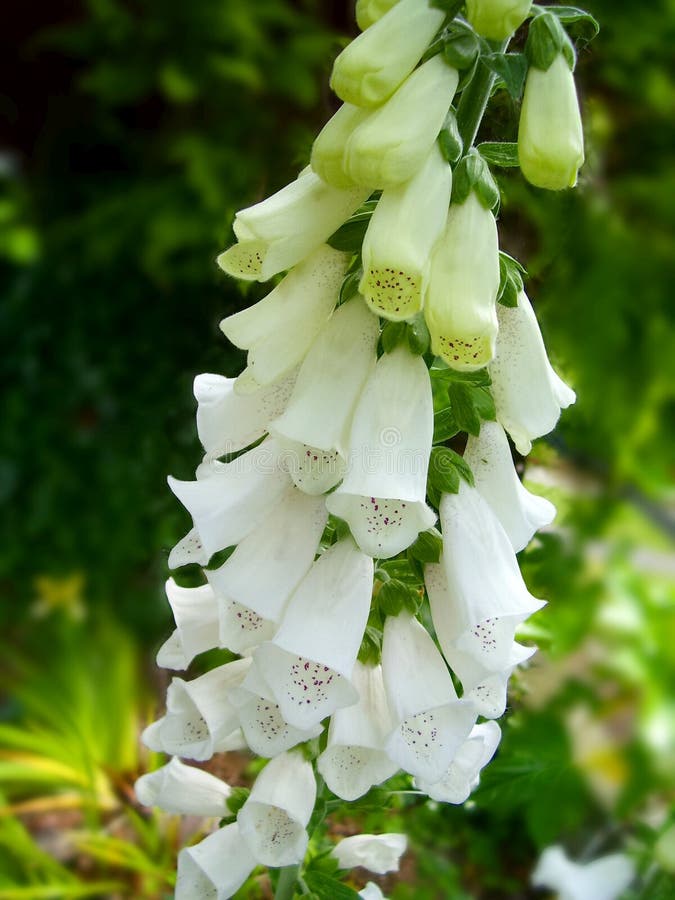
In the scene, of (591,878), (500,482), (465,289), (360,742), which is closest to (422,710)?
(360,742)

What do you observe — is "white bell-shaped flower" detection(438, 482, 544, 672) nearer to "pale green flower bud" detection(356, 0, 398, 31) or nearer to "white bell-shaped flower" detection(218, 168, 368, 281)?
"white bell-shaped flower" detection(218, 168, 368, 281)

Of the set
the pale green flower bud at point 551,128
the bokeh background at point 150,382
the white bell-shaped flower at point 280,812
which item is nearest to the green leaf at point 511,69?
the pale green flower bud at point 551,128

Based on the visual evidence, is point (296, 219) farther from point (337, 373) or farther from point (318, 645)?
A: point (318, 645)

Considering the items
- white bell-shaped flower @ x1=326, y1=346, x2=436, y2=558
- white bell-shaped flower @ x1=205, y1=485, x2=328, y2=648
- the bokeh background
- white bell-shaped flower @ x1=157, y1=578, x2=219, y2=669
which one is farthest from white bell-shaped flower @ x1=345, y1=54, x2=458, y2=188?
the bokeh background

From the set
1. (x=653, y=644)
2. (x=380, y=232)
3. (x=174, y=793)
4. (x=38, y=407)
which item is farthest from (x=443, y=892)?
(x=38, y=407)

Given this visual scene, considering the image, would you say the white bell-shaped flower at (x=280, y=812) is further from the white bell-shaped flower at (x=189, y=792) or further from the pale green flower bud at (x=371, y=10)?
the pale green flower bud at (x=371, y=10)
